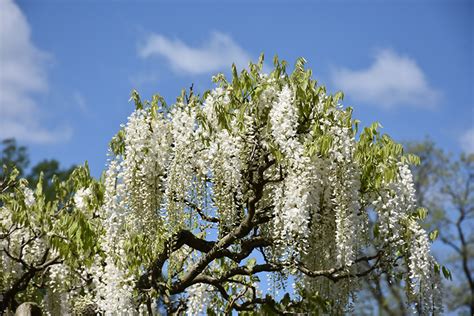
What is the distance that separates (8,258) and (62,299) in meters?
0.89

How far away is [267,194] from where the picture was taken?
5.70m

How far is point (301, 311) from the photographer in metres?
6.02

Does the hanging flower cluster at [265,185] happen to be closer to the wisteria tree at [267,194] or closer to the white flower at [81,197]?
the wisteria tree at [267,194]

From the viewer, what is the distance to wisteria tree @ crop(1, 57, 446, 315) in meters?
5.21

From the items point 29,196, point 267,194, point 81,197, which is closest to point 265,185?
point 267,194

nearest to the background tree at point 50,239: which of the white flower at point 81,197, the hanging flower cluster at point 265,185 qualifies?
the white flower at point 81,197

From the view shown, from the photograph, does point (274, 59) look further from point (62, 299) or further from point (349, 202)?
point (62, 299)

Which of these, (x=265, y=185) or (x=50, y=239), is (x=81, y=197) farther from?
(x=265, y=185)

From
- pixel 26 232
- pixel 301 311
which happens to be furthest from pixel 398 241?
pixel 26 232

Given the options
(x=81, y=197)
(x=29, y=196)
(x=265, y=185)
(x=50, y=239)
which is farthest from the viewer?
(x=29, y=196)

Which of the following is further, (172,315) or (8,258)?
(8,258)

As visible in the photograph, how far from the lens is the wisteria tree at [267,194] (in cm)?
521

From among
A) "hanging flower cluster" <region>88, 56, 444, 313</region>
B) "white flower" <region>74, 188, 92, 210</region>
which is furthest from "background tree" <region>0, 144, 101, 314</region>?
"hanging flower cluster" <region>88, 56, 444, 313</region>

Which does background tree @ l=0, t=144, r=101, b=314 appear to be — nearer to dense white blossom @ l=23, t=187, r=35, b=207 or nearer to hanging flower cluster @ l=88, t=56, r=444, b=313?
dense white blossom @ l=23, t=187, r=35, b=207
